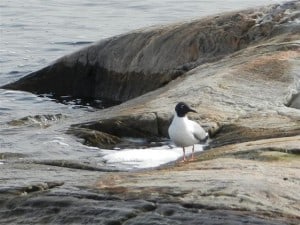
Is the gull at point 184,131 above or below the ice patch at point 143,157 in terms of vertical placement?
above

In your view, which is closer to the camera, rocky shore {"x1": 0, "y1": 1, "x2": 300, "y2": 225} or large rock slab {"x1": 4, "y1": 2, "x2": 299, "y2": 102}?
rocky shore {"x1": 0, "y1": 1, "x2": 300, "y2": 225}

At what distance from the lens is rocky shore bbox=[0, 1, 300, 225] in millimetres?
7512

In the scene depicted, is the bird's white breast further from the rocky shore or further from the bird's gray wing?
the rocky shore

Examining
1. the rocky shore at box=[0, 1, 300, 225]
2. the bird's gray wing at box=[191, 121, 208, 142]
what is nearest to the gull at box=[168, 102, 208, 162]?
the bird's gray wing at box=[191, 121, 208, 142]

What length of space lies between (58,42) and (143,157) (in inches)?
652

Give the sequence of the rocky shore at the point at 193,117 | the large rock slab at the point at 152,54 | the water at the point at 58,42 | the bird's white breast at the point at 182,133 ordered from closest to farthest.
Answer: the rocky shore at the point at 193,117, the bird's white breast at the point at 182,133, the water at the point at 58,42, the large rock slab at the point at 152,54

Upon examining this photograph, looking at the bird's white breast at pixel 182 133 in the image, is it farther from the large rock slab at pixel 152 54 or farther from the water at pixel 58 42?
the large rock slab at pixel 152 54

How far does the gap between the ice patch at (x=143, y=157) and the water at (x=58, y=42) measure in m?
0.01

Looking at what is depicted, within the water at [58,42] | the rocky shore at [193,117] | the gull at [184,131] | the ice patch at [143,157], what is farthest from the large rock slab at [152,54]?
the gull at [184,131]

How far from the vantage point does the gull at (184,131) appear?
37.7ft

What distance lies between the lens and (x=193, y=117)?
1295 centimetres

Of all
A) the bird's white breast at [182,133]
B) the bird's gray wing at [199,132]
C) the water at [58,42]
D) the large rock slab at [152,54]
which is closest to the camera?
the bird's white breast at [182,133]

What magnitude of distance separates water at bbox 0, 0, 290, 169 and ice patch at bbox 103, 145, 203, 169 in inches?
0.5

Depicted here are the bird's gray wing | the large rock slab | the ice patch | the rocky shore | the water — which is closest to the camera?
the rocky shore
